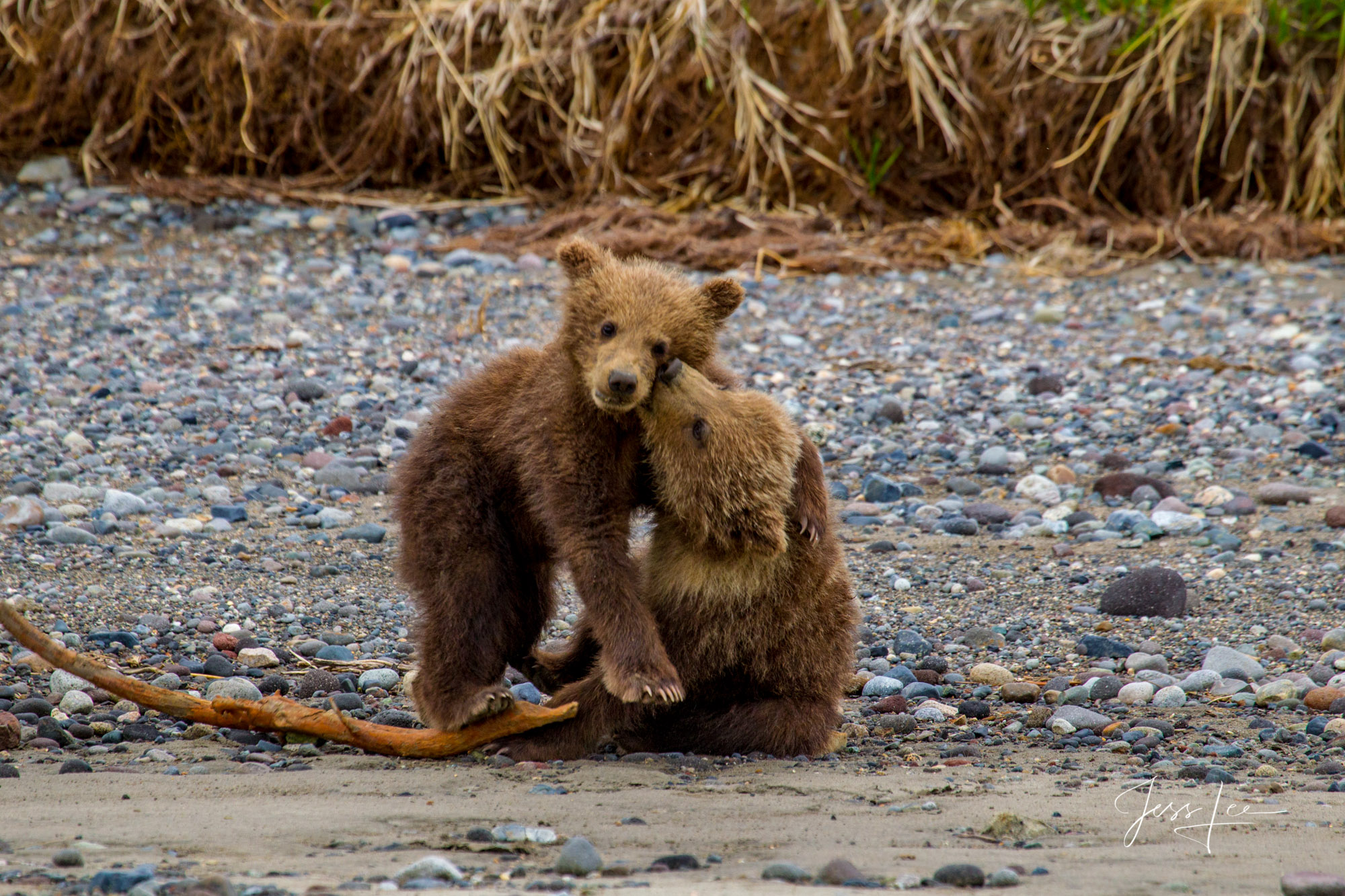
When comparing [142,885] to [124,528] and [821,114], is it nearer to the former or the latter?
[124,528]

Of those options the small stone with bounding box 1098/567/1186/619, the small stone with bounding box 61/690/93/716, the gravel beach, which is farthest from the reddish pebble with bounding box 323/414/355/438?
the small stone with bounding box 1098/567/1186/619

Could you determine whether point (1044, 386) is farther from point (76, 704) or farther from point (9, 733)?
point (9, 733)

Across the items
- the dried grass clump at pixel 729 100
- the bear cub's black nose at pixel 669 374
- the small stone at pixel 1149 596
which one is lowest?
the small stone at pixel 1149 596

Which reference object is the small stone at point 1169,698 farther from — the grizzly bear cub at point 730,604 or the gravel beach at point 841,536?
the grizzly bear cub at point 730,604

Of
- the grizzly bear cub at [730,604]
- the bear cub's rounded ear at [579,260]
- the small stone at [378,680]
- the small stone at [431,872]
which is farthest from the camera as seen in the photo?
the small stone at [378,680]

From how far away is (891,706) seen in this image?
468 cm

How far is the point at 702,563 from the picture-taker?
14.2 feet

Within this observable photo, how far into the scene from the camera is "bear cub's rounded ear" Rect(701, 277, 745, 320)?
4.42 metres

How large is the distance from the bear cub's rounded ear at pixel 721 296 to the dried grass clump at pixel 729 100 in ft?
22.2

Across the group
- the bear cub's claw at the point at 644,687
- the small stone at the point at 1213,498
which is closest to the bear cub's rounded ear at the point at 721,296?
the bear cub's claw at the point at 644,687

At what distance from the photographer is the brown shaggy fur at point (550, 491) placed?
4.05 metres

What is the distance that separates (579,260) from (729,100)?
23.3ft

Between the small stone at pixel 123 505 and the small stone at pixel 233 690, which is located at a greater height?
the small stone at pixel 123 505

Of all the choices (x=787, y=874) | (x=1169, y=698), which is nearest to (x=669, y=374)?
(x=787, y=874)
